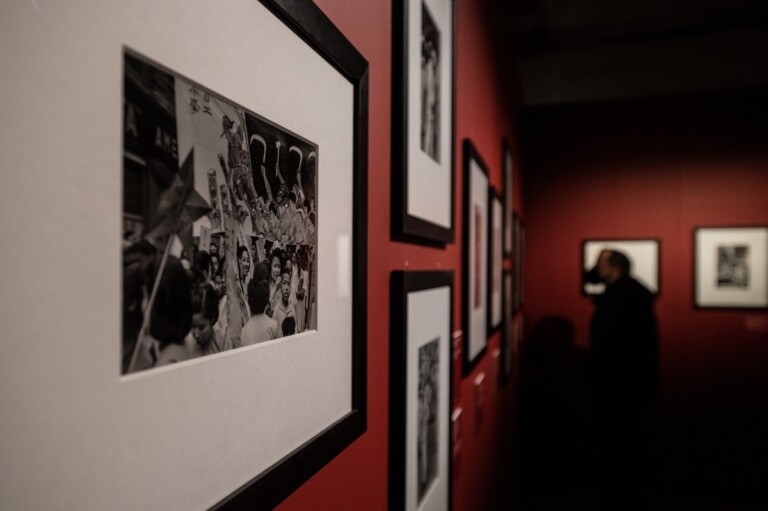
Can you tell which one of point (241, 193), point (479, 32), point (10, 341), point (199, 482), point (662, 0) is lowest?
point (199, 482)

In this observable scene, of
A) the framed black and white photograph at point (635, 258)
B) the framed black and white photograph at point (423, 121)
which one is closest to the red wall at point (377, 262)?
the framed black and white photograph at point (423, 121)

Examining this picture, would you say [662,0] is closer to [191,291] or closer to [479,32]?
[479,32]

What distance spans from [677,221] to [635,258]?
1.64 feet

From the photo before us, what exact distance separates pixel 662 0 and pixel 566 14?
0.67 meters

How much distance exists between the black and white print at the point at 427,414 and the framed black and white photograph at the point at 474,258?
0.48 metres

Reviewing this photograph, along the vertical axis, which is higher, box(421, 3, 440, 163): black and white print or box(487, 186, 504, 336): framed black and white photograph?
box(421, 3, 440, 163): black and white print

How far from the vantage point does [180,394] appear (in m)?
0.38

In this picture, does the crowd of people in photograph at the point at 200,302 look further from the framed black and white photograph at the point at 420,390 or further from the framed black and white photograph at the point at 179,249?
the framed black and white photograph at the point at 420,390

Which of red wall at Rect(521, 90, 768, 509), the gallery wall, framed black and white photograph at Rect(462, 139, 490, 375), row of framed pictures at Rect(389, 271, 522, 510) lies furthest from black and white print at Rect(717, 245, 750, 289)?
the gallery wall

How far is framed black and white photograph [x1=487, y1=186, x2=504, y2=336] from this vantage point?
2271 mm

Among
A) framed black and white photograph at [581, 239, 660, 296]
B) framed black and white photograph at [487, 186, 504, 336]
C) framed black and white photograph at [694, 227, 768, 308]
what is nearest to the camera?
framed black and white photograph at [487, 186, 504, 336]

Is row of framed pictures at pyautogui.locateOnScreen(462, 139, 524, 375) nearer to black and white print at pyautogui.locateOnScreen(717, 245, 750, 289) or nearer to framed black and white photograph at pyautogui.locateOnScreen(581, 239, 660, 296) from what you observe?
framed black and white photograph at pyautogui.locateOnScreen(581, 239, 660, 296)

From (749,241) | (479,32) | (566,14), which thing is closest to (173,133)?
(479,32)

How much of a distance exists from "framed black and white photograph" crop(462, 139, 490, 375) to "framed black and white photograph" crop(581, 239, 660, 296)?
2.98 metres
